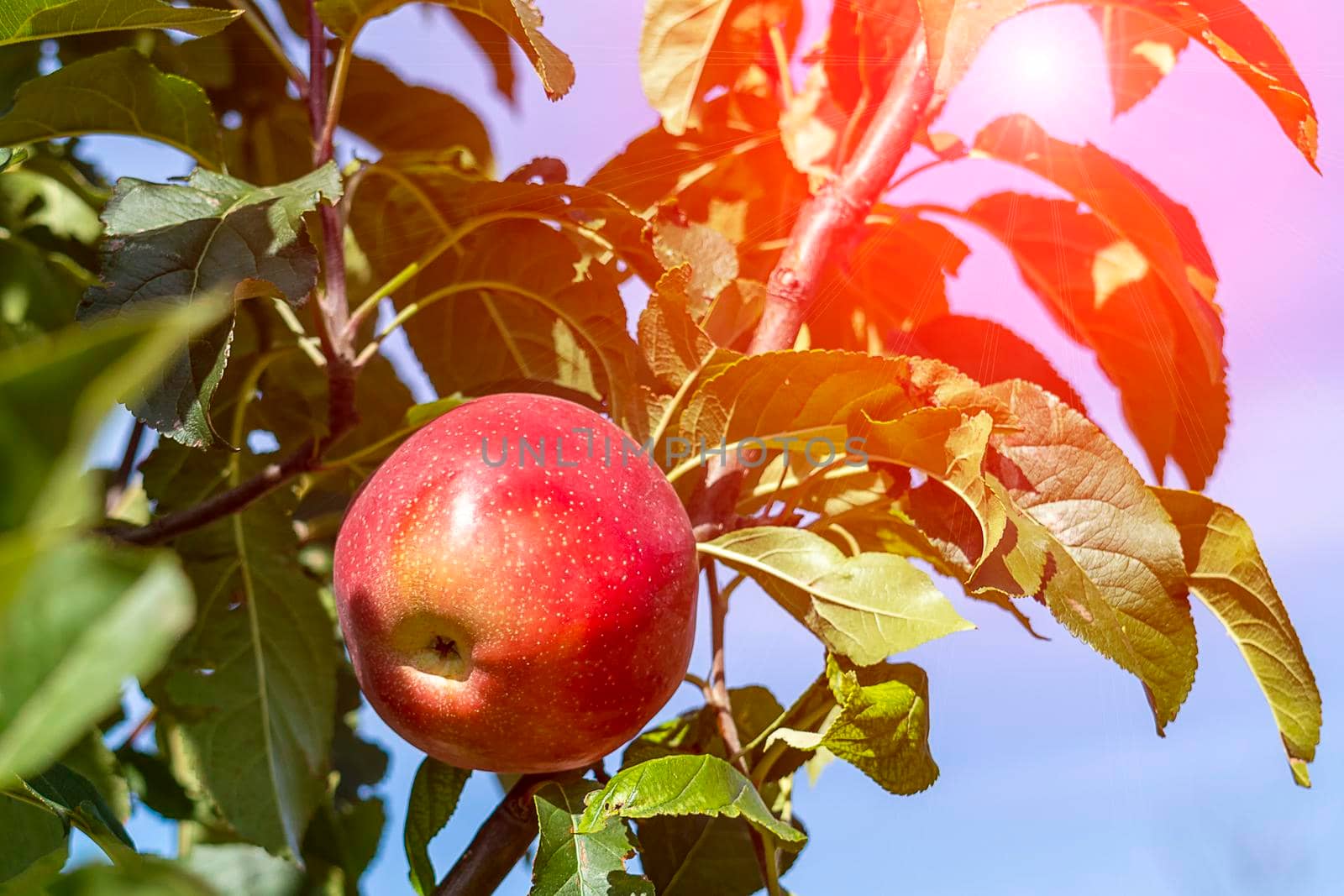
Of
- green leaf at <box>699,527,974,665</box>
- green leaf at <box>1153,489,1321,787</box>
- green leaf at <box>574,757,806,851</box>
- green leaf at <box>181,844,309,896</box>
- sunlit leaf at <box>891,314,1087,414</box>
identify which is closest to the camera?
green leaf at <box>574,757,806,851</box>

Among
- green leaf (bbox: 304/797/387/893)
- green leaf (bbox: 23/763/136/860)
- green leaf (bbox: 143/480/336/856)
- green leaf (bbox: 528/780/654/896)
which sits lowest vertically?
green leaf (bbox: 304/797/387/893)

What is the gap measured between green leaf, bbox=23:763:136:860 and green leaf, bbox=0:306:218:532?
37 centimetres

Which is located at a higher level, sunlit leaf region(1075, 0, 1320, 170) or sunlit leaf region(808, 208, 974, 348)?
sunlit leaf region(1075, 0, 1320, 170)

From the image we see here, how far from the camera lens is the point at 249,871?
1.06 meters

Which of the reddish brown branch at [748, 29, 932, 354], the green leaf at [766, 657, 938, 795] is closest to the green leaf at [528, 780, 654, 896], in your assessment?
the green leaf at [766, 657, 938, 795]

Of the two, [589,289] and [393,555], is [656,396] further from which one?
[393,555]

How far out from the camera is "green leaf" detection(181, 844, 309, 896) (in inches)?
40.9

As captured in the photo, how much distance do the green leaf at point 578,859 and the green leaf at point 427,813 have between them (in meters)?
0.15

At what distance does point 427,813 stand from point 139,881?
20.2 inches

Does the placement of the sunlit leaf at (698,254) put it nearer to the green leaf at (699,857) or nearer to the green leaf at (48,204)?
the green leaf at (699,857)

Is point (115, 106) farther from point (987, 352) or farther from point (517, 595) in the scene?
point (987, 352)

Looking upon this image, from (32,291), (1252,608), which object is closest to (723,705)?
(1252,608)

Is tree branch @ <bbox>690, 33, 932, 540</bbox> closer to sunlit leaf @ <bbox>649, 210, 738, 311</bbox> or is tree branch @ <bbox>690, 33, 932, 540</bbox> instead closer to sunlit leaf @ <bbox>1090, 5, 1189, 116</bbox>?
sunlit leaf @ <bbox>649, 210, 738, 311</bbox>

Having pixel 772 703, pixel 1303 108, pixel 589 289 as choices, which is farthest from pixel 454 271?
pixel 1303 108
